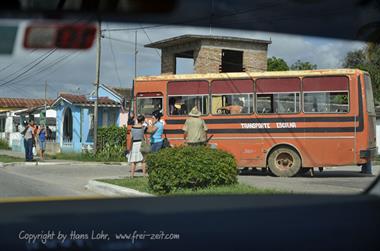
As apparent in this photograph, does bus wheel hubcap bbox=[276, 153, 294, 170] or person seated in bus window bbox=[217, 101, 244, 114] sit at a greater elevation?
person seated in bus window bbox=[217, 101, 244, 114]

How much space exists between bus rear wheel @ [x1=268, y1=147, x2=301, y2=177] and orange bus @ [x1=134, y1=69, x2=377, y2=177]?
0.03 m

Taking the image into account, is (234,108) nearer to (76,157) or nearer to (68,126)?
(76,157)

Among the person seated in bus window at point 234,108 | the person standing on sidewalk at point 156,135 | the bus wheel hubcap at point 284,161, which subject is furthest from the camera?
the person seated in bus window at point 234,108

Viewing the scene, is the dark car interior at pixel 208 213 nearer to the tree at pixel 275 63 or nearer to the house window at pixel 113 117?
the tree at pixel 275 63

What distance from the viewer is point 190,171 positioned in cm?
899

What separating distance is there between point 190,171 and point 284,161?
20.1 ft

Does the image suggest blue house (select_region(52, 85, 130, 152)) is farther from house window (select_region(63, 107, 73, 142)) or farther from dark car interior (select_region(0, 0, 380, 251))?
dark car interior (select_region(0, 0, 380, 251))

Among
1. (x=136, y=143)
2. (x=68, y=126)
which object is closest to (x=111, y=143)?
(x=68, y=126)

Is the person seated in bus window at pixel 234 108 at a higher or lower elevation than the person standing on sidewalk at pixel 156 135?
higher

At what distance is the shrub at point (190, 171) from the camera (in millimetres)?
8984

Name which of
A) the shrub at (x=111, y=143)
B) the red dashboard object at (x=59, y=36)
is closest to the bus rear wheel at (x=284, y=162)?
the shrub at (x=111, y=143)

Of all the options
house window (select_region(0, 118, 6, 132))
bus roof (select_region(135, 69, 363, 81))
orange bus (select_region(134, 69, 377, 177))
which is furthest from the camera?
house window (select_region(0, 118, 6, 132))

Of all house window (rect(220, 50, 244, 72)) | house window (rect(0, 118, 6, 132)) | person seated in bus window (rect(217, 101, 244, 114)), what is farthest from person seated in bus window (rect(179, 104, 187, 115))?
house window (rect(0, 118, 6, 132))

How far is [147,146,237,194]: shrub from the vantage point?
898 centimetres
